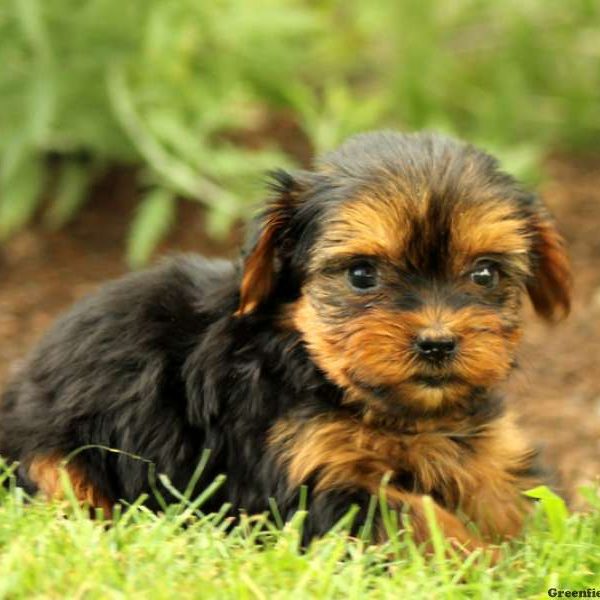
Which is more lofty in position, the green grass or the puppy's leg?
the green grass

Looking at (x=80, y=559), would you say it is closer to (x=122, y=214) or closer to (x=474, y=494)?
(x=474, y=494)

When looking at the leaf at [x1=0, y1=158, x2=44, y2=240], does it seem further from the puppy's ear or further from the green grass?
the green grass

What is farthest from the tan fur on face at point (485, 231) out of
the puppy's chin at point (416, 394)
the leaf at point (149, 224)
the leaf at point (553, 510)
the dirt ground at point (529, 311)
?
the leaf at point (149, 224)

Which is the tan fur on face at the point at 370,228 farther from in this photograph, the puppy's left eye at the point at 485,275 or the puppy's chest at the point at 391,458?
the puppy's chest at the point at 391,458

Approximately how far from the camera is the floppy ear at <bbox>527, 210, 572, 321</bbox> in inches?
206

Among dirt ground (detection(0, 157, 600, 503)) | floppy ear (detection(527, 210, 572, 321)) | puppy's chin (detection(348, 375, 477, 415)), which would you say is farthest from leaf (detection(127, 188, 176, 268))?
puppy's chin (detection(348, 375, 477, 415))

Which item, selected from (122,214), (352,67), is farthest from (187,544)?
(352,67)

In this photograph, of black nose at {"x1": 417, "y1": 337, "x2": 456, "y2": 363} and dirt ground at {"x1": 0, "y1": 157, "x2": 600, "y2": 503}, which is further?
dirt ground at {"x1": 0, "y1": 157, "x2": 600, "y2": 503}

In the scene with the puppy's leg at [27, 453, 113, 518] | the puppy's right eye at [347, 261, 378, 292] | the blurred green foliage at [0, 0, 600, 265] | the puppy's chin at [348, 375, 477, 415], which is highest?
the blurred green foliage at [0, 0, 600, 265]

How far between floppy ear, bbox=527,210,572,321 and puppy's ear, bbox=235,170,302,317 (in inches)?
39.2

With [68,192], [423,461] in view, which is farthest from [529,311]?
[423,461]

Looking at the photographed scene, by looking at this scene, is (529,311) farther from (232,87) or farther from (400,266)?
(400,266)

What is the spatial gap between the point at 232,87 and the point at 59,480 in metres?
4.50

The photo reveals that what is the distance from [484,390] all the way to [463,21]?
5624 millimetres
